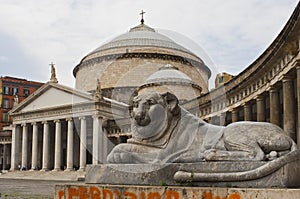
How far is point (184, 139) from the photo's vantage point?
714cm

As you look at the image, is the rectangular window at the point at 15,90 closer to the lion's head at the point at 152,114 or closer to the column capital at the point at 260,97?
the column capital at the point at 260,97

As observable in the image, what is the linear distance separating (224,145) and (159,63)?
66.0 metres

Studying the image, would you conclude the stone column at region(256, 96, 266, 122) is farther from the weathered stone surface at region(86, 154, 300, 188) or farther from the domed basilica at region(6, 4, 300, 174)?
A: the weathered stone surface at region(86, 154, 300, 188)

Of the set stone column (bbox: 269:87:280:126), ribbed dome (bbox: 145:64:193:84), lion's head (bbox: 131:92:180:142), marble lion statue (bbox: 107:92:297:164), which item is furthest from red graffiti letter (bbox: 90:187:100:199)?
ribbed dome (bbox: 145:64:193:84)

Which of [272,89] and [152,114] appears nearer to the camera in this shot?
[152,114]

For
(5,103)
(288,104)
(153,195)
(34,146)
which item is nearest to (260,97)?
(288,104)

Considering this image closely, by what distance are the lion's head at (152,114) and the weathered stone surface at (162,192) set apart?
104 cm

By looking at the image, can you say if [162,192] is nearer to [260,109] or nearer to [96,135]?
[260,109]

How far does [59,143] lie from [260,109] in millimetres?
39595

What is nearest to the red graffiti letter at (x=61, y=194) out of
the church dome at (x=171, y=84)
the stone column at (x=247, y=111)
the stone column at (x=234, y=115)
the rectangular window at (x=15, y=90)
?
the stone column at (x=247, y=111)

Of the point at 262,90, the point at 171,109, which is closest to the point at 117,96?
the point at 262,90

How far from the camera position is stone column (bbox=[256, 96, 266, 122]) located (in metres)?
27.4

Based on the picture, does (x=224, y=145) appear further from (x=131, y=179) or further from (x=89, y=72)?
(x=89, y=72)

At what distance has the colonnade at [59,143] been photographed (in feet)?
190
